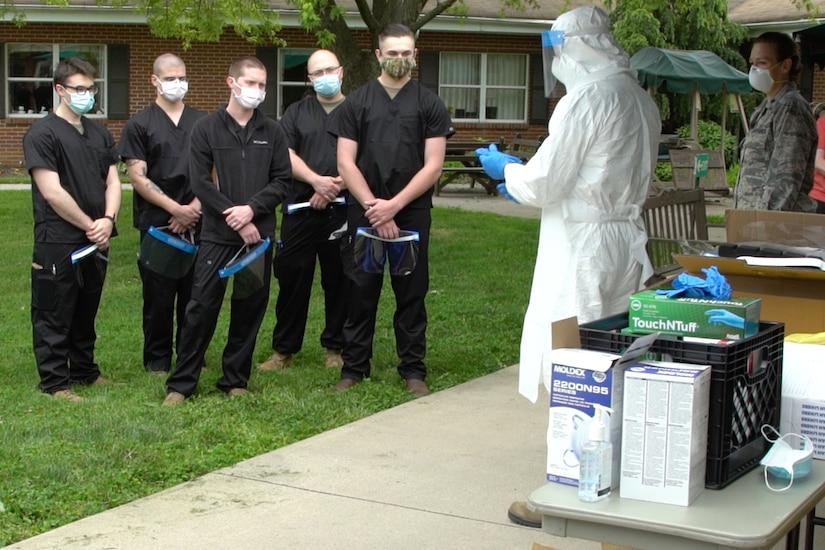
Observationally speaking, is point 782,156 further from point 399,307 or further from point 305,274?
point 305,274

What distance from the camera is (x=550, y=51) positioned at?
5.04m

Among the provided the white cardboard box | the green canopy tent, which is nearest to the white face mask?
the white cardboard box

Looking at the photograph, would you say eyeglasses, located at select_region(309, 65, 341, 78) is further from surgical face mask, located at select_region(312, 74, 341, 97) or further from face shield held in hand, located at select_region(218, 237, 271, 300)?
face shield held in hand, located at select_region(218, 237, 271, 300)

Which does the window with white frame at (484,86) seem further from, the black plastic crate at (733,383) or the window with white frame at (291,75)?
the black plastic crate at (733,383)

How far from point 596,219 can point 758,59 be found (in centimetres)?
206

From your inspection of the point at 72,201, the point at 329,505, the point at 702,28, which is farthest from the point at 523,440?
the point at 702,28

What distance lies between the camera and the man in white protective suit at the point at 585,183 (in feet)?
15.6

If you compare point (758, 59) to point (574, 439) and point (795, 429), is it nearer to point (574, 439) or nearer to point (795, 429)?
point (795, 429)

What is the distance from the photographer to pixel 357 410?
650 cm

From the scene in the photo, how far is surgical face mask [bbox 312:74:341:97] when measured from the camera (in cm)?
731

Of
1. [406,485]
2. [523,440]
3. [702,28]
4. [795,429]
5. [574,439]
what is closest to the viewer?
[574,439]

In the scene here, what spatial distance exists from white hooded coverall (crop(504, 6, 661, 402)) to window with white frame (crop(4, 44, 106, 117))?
1994 cm

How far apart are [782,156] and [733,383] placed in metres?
3.70

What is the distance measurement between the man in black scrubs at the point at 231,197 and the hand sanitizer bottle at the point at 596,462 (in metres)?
Result: 3.89
